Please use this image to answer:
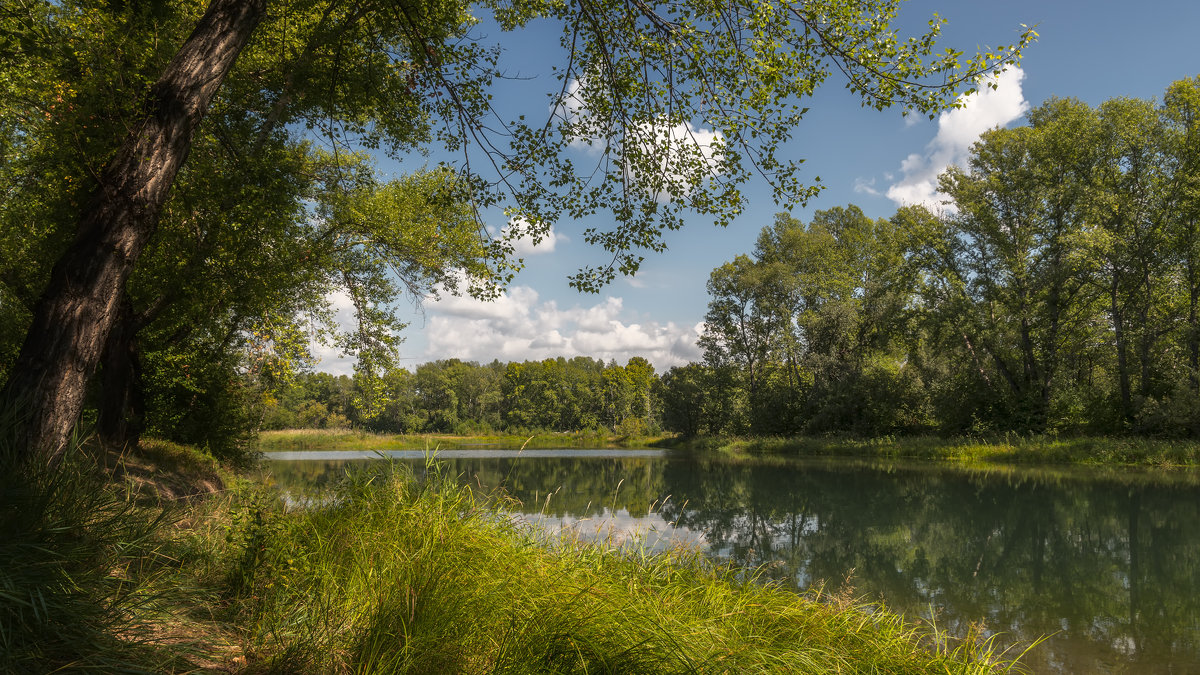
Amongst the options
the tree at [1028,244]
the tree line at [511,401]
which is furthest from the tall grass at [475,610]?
the tree line at [511,401]

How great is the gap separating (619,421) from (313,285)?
6118cm

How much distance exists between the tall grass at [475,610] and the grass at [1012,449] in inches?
838

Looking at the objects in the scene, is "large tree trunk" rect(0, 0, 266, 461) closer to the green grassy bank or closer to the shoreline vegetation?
the green grassy bank

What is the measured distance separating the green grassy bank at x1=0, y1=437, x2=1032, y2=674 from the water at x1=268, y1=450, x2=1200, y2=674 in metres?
1.46

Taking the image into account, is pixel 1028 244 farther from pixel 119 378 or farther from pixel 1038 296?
pixel 119 378

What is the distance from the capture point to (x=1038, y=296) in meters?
25.0

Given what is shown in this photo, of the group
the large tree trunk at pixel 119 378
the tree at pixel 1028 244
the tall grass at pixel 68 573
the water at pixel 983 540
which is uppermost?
the tree at pixel 1028 244

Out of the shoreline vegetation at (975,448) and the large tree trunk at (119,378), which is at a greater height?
the large tree trunk at (119,378)

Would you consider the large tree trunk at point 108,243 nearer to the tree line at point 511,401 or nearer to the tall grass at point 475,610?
the tall grass at point 475,610

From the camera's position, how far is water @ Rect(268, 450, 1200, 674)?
5820 millimetres

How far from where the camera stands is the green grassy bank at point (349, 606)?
228 centimetres

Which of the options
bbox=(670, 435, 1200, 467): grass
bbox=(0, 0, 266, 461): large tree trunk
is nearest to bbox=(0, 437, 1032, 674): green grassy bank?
bbox=(0, 0, 266, 461): large tree trunk

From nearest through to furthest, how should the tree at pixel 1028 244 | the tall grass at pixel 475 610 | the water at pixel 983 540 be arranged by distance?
the tall grass at pixel 475 610 → the water at pixel 983 540 → the tree at pixel 1028 244

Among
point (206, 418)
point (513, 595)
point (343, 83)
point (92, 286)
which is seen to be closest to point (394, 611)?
point (513, 595)
